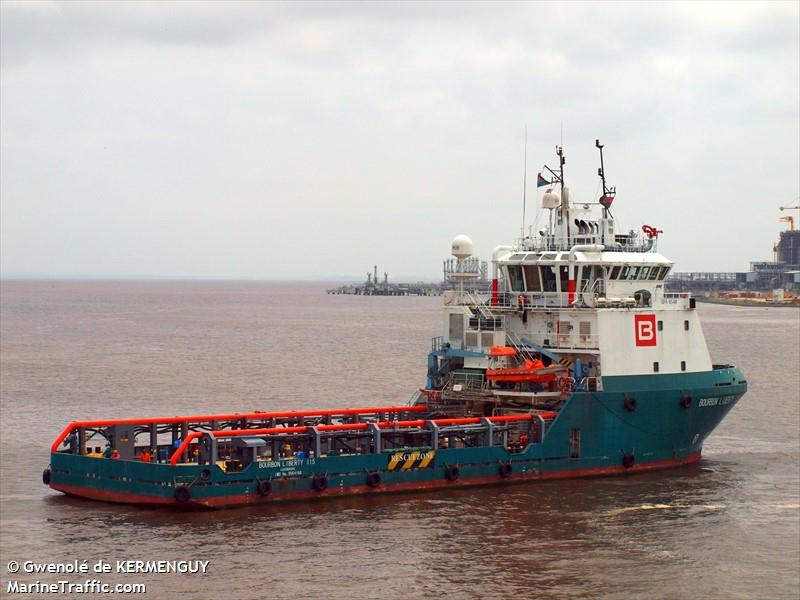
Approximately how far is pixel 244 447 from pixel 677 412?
46.1 feet

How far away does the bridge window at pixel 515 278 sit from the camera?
3891 cm

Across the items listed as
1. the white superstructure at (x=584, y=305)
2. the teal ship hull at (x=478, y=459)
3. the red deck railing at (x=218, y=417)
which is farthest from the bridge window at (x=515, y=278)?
the red deck railing at (x=218, y=417)

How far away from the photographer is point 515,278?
3912cm

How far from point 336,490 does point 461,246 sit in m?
10.4

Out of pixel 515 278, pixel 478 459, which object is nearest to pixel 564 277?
pixel 515 278

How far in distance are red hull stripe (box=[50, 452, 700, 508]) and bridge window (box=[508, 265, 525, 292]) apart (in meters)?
6.58

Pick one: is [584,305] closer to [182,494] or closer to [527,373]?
[527,373]

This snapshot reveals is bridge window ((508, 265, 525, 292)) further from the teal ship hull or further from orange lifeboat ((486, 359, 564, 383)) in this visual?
the teal ship hull

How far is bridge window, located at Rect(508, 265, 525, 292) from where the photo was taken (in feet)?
128

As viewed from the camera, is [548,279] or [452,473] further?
[548,279]

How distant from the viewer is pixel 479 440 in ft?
115

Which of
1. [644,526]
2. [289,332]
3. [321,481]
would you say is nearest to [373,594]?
[321,481]

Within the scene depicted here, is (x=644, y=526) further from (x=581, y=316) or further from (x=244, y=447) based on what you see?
(x=244, y=447)

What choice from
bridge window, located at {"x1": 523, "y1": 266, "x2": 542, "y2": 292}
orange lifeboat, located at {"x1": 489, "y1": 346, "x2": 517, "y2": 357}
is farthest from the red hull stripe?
bridge window, located at {"x1": 523, "y1": 266, "x2": 542, "y2": 292}
